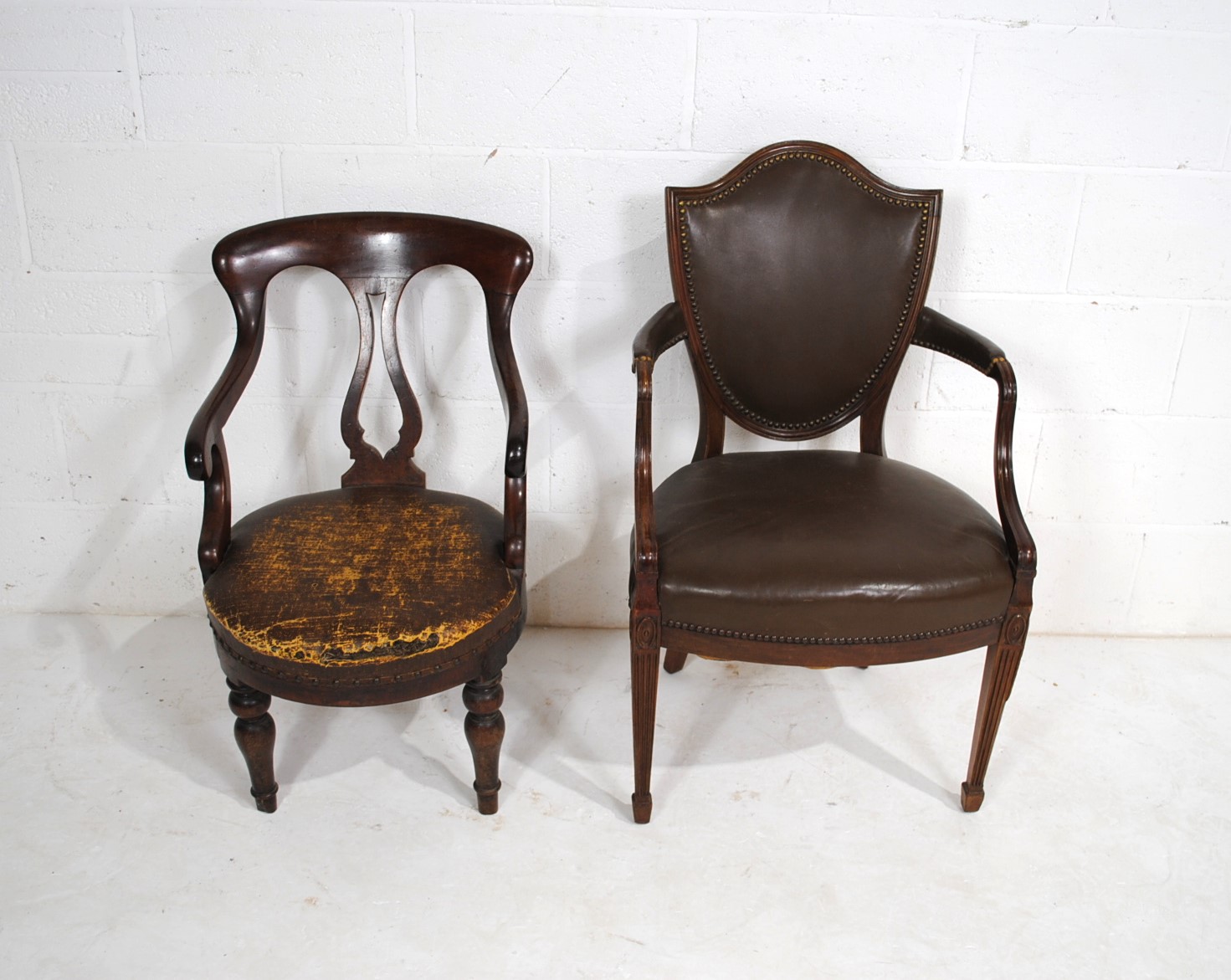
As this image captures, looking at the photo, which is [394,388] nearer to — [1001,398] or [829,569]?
[829,569]

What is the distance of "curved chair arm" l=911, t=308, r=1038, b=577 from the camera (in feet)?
5.18

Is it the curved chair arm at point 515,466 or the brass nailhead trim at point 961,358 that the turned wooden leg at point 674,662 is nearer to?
the curved chair arm at point 515,466

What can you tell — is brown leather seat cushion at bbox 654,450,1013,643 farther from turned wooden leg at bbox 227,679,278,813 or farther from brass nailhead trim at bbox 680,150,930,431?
turned wooden leg at bbox 227,679,278,813

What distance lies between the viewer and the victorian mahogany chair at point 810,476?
1521mm

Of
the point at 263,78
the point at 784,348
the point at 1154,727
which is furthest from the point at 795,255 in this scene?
the point at 1154,727

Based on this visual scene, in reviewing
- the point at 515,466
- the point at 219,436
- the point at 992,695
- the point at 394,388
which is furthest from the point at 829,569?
the point at 219,436

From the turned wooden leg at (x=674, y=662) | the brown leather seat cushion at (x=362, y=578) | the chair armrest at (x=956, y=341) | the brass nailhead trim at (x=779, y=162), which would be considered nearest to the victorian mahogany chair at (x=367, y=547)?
the brown leather seat cushion at (x=362, y=578)

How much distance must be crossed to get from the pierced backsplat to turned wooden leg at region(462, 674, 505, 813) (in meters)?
0.50

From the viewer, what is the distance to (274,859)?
5.34 ft

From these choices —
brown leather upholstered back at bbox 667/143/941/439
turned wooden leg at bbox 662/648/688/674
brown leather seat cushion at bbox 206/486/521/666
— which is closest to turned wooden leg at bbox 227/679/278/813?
brown leather seat cushion at bbox 206/486/521/666

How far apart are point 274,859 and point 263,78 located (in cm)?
142

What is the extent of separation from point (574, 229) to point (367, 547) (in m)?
0.78

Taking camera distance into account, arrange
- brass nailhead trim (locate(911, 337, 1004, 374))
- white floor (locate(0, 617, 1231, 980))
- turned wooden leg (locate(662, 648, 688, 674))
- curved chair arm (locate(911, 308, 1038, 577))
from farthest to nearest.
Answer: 1. turned wooden leg (locate(662, 648, 688, 674))
2. brass nailhead trim (locate(911, 337, 1004, 374))
3. curved chair arm (locate(911, 308, 1038, 577))
4. white floor (locate(0, 617, 1231, 980))

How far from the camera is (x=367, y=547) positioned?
168cm
